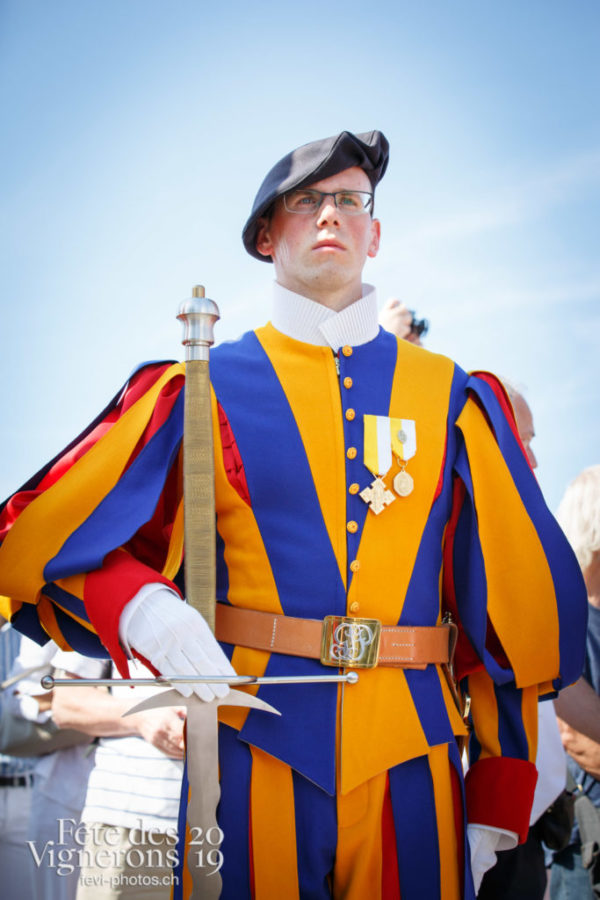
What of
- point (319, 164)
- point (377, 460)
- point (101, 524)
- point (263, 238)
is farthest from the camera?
point (263, 238)

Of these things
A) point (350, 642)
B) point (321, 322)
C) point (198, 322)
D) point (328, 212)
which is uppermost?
point (328, 212)

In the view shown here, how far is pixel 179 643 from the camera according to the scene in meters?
1.81

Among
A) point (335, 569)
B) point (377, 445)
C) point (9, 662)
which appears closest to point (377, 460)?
point (377, 445)

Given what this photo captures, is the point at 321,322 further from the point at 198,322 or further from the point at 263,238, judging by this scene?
the point at 198,322

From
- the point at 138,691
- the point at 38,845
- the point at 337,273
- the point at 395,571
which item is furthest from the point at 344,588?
the point at 38,845

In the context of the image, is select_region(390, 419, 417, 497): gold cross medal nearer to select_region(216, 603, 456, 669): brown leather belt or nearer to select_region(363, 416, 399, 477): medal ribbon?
select_region(363, 416, 399, 477): medal ribbon

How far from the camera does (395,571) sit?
211 centimetres

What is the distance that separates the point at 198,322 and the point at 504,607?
97cm

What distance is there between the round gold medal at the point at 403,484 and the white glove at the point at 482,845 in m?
0.77

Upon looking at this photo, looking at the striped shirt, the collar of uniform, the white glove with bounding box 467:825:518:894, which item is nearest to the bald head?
the collar of uniform

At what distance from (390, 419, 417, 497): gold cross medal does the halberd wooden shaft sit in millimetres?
471

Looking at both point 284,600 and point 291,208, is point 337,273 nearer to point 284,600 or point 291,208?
point 291,208

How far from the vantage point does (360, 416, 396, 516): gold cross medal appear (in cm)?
212

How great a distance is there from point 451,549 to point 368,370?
0.48m
